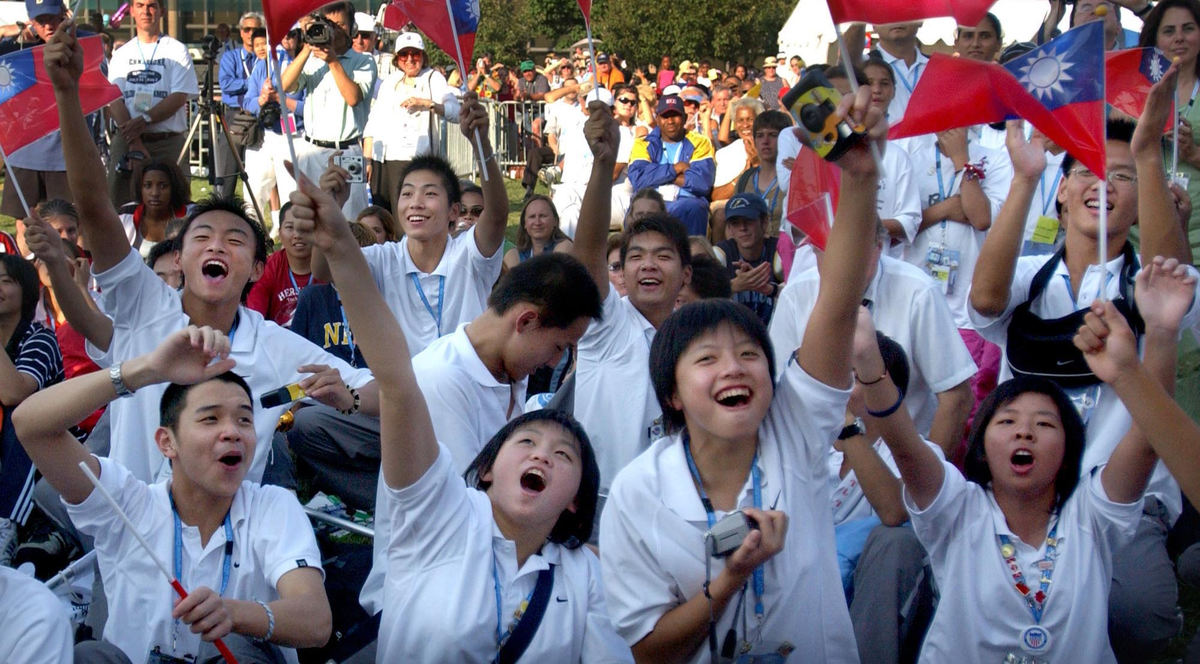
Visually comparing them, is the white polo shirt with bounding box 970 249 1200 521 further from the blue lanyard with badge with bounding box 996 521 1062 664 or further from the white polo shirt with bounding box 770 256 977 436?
the blue lanyard with badge with bounding box 996 521 1062 664

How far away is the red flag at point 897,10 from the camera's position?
3299 millimetres

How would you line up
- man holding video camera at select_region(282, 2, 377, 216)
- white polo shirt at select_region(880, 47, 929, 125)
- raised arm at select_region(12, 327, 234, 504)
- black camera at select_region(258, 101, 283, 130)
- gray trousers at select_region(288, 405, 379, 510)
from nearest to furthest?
raised arm at select_region(12, 327, 234, 504)
gray trousers at select_region(288, 405, 379, 510)
white polo shirt at select_region(880, 47, 929, 125)
man holding video camera at select_region(282, 2, 377, 216)
black camera at select_region(258, 101, 283, 130)

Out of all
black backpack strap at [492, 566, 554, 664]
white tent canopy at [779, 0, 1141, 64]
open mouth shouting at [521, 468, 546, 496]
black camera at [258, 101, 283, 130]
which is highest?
white tent canopy at [779, 0, 1141, 64]

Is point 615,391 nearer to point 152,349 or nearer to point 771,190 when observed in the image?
point 152,349

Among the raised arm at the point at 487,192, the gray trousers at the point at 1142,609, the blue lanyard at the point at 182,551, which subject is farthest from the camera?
the raised arm at the point at 487,192

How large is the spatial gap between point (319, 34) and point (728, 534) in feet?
23.4

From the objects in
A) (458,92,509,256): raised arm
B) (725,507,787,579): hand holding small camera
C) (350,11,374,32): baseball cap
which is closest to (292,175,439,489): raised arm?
(725,507,787,579): hand holding small camera

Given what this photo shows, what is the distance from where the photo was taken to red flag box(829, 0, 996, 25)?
10.8ft

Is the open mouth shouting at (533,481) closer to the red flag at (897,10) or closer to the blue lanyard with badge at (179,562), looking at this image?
the blue lanyard with badge at (179,562)

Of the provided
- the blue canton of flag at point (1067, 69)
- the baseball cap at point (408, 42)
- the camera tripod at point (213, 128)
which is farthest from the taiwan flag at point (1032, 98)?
the camera tripod at point (213, 128)

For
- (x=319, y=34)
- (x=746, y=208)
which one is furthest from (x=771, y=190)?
(x=319, y=34)

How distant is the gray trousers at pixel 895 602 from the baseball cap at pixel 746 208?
3801 mm

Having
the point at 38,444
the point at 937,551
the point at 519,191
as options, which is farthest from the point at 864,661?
the point at 519,191

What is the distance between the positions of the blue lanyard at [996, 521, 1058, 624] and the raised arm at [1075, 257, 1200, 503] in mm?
223
